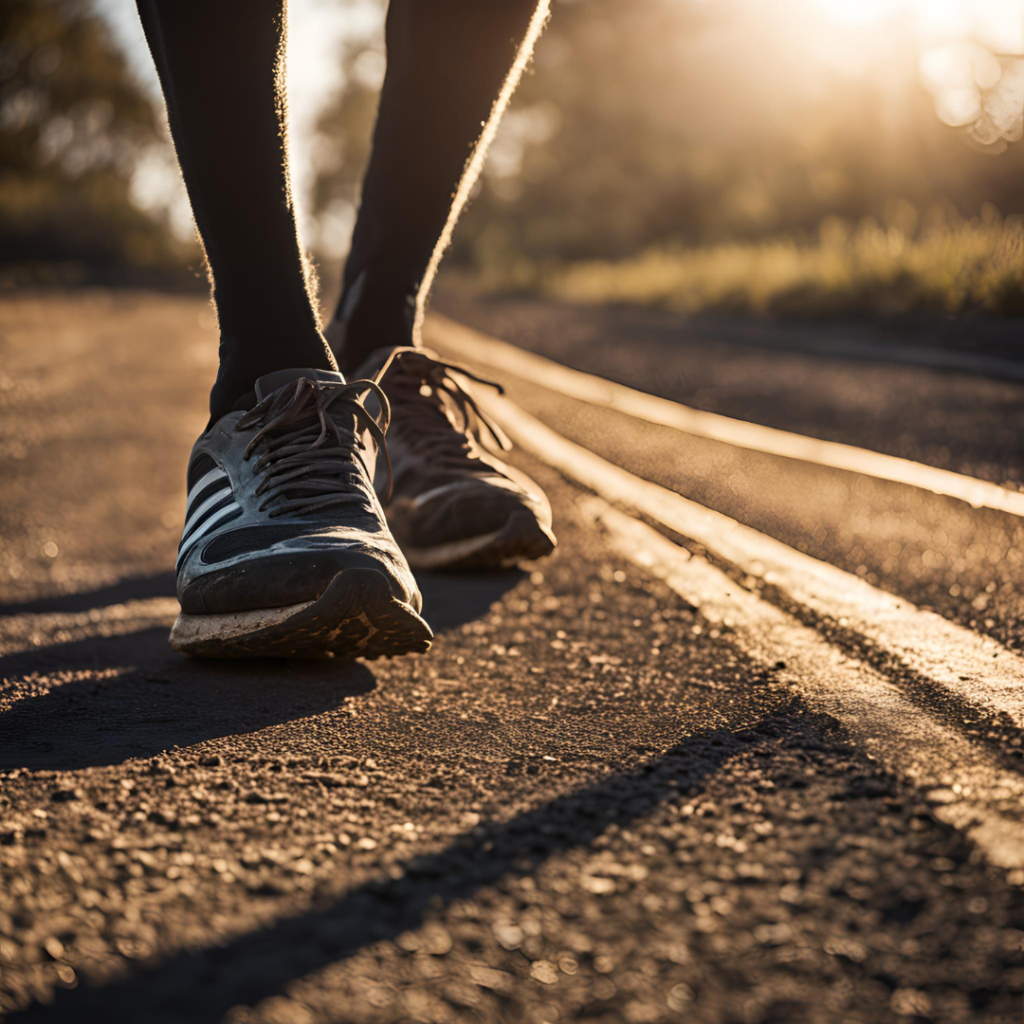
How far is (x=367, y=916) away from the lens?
0.69m

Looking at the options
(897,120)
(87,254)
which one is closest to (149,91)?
(87,254)

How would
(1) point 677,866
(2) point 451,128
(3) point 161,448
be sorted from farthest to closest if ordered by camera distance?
1. (3) point 161,448
2. (2) point 451,128
3. (1) point 677,866

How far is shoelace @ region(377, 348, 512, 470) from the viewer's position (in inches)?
79.0

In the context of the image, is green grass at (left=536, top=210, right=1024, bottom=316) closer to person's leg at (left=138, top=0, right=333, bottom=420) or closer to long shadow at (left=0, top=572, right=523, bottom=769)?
person's leg at (left=138, top=0, right=333, bottom=420)

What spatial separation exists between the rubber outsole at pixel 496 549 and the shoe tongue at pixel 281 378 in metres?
0.46

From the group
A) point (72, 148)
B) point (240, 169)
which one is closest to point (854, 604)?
point (240, 169)

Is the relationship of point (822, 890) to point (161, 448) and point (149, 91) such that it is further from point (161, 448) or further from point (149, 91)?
point (149, 91)

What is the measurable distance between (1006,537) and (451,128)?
137 centimetres

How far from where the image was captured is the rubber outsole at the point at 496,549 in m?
1.86

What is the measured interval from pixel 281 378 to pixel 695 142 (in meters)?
31.9

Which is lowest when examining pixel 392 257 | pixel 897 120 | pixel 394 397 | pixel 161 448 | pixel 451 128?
pixel 161 448

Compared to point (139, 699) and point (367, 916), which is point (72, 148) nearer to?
point (139, 699)

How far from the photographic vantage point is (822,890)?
28.6 inches

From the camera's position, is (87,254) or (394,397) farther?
(87,254)
